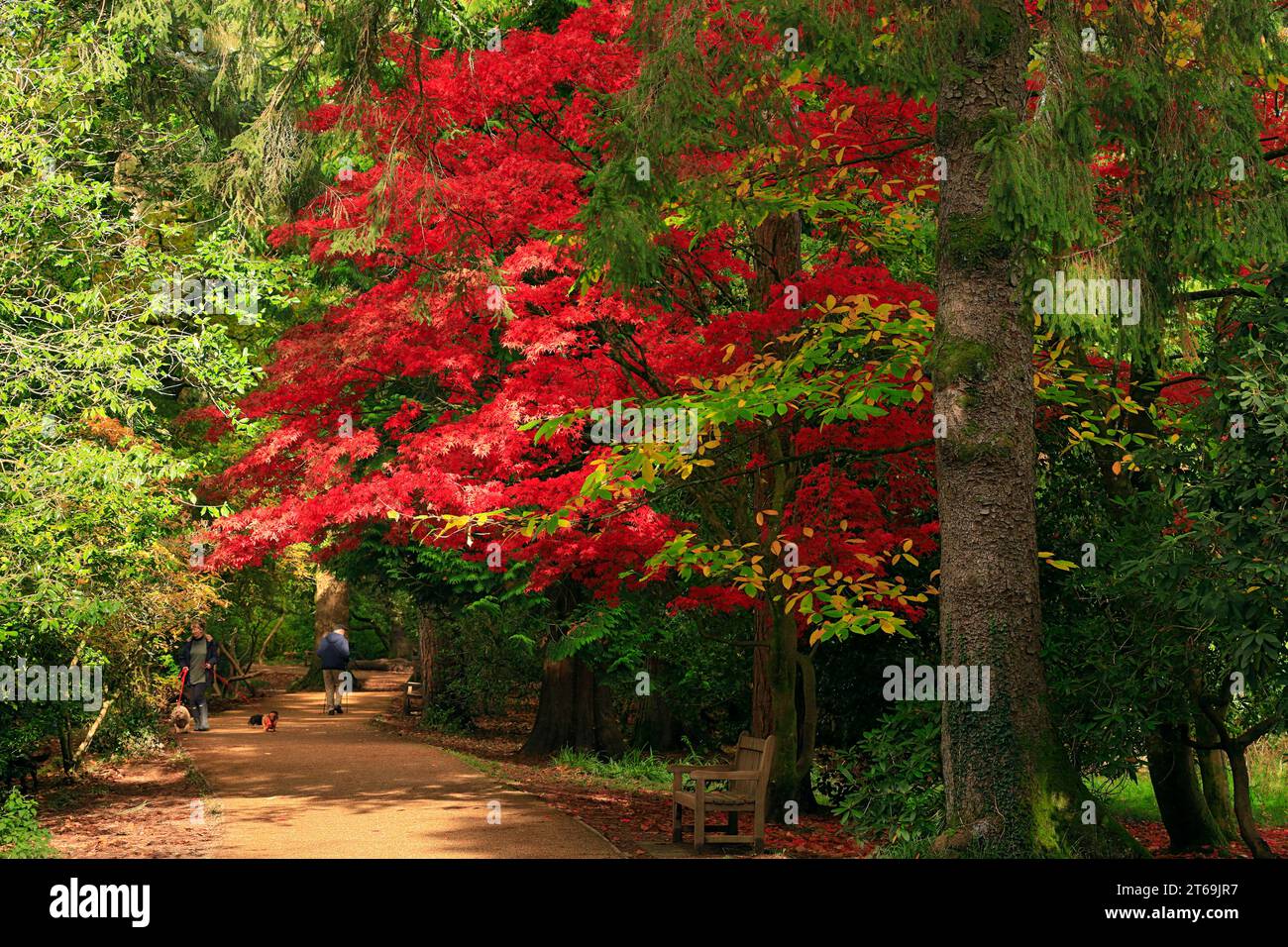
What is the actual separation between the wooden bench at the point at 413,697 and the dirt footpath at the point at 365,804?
12.4 feet

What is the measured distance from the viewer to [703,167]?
9969 millimetres

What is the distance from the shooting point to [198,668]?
18625 millimetres

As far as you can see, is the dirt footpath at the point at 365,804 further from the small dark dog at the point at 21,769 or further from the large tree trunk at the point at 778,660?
the large tree trunk at the point at 778,660

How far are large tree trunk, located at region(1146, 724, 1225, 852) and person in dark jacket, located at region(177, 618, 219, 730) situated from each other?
481 inches

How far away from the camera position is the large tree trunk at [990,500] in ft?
24.8

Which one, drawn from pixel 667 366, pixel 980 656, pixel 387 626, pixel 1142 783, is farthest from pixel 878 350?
pixel 387 626

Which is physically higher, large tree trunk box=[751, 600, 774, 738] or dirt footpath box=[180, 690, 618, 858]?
large tree trunk box=[751, 600, 774, 738]

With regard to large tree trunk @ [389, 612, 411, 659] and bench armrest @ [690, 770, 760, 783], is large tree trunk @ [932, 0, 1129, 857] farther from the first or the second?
large tree trunk @ [389, 612, 411, 659]

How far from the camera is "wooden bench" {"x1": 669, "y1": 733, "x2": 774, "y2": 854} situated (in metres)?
9.43

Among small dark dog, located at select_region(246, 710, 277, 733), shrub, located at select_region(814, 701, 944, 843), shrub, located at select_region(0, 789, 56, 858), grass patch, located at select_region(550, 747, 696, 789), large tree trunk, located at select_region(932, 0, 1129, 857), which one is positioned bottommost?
grass patch, located at select_region(550, 747, 696, 789)

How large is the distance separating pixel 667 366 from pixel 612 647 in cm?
521

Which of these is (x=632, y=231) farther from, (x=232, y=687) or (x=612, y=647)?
(x=232, y=687)

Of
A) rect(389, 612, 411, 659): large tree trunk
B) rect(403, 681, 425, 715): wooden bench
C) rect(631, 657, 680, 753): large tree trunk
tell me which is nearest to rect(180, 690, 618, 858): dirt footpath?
rect(631, 657, 680, 753): large tree trunk

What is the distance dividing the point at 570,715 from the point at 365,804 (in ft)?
16.7
